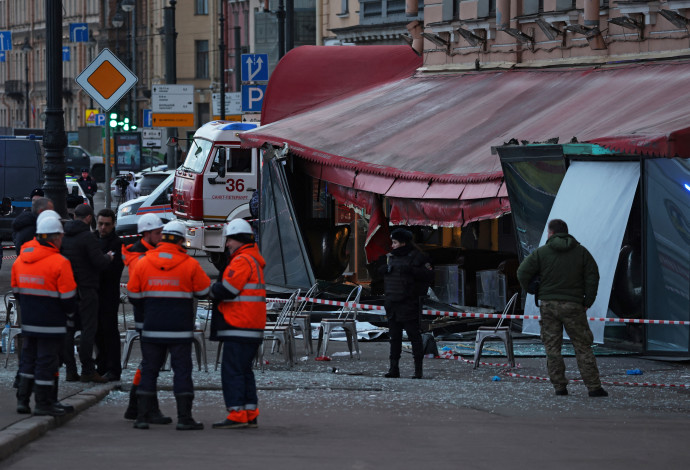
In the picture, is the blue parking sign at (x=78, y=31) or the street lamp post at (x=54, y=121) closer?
the street lamp post at (x=54, y=121)

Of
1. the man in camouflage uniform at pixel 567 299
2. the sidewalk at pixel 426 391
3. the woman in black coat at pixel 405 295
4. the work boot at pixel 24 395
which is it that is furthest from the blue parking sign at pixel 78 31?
the work boot at pixel 24 395

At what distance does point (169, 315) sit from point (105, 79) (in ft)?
30.3

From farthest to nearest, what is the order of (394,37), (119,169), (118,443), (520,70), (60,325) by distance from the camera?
(119,169) → (394,37) → (520,70) → (60,325) → (118,443)

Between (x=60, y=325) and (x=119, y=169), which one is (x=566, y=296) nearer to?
(x=60, y=325)

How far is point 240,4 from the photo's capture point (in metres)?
69.1

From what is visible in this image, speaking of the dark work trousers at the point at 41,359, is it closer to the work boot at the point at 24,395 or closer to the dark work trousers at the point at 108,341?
the work boot at the point at 24,395

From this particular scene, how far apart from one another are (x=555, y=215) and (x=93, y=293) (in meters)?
5.22

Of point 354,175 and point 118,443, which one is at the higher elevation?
point 354,175

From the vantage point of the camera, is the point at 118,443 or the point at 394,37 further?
the point at 394,37

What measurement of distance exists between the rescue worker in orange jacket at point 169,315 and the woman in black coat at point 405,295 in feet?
13.5

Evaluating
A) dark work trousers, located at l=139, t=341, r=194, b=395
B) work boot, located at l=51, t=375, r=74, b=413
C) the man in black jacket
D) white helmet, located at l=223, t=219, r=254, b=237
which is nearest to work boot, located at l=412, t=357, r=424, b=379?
the man in black jacket

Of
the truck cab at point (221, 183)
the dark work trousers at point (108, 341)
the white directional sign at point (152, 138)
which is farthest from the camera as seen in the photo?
the white directional sign at point (152, 138)

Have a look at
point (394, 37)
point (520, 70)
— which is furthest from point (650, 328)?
point (394, 37)

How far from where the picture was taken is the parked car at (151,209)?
32.2 meters
